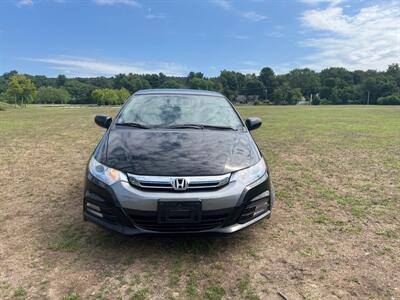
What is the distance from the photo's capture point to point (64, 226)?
3549 mm

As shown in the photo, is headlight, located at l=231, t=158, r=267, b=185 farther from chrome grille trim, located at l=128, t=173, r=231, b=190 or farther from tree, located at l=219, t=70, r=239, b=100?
tree, located at l=219, t=70, r=239, b=100

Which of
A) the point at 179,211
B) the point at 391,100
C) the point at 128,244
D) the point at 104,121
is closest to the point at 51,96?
the point at 391,100

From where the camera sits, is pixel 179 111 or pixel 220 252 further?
pixel 179 111

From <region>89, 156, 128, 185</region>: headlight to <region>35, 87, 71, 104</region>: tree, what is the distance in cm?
9340

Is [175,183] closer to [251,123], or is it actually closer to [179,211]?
[179,211]

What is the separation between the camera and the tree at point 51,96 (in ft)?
291

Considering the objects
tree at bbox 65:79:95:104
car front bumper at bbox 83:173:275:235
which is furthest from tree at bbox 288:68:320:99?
car front bumper at bbox 83:173:275:235

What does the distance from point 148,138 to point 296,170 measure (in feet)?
11.5

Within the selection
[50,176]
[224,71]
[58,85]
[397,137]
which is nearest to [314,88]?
[224,71]

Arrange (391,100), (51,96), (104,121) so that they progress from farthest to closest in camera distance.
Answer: (51,96)
(391,100)
(104,121)

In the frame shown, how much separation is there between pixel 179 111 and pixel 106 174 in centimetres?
149

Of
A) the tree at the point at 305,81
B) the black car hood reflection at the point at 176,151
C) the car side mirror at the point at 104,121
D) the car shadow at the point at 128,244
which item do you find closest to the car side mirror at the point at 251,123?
the black car hood reflection at the point at 176,151

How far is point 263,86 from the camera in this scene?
95875 mm

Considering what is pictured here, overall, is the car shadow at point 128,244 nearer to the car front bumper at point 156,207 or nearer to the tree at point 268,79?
the car front bumper at point 156,207
